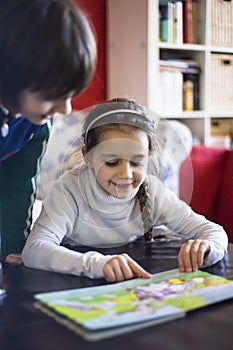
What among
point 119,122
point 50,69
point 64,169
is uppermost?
point 50,69

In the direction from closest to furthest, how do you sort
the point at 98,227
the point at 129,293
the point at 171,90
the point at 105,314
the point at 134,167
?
the point at 105,314 < the point at 129,293 < the point at 134,167 < the point at 98,227 < the point at 171,90

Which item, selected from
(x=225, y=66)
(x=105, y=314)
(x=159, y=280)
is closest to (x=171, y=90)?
(x=225, y=66)

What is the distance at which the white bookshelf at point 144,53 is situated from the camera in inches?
111

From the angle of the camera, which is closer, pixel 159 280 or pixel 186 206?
pixel 159 280

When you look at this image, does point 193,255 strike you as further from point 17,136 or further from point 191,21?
point 191,21

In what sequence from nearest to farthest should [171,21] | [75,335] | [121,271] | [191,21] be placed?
[75,335] → [121,271] → [171,21] → [191,21]

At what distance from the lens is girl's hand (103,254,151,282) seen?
3.03 ft

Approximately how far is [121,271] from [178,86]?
2.27 m

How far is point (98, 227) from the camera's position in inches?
49.4

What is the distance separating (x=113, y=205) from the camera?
125 cm

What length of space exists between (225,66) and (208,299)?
2597 mm

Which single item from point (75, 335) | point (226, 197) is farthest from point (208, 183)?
point (75, 335)

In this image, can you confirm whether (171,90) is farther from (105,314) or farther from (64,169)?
(105,314)

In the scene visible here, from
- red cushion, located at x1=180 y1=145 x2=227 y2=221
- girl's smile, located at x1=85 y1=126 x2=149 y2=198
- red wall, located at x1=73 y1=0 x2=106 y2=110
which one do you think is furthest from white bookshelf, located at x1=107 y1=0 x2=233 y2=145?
girl's smile, located at x1=85 y1=126 x2=149 y2=198
